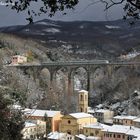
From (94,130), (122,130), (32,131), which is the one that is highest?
(32,131)

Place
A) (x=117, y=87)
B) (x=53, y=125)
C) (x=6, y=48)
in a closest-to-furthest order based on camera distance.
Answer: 1. (x=53, y=125)
2. (x=117, y=87)
3. (x=6, y=48)

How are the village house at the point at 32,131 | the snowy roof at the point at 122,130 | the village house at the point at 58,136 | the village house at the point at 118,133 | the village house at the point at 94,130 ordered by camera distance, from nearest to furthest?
the village house at the point at 32,131 < the village house at the point at 58,136 < the village house at the point at 118,133 < the snowy roof at the point at 122,130 < the village house at the point at 94,130

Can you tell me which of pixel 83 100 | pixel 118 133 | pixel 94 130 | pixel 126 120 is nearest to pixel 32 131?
pixel 118 133

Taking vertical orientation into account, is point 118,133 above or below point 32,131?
below

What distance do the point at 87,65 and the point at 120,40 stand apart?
377 ft

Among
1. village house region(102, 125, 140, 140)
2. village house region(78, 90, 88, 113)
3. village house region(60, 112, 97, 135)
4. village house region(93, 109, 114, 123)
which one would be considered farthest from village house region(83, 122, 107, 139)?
village house region(93, 109, 114, 123)

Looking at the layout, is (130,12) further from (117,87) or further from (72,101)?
(117,87)

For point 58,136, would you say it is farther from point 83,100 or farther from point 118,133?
point 83,100

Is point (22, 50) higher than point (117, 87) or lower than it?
higher

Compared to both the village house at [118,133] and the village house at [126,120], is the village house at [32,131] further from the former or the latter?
the village house at [126,120]

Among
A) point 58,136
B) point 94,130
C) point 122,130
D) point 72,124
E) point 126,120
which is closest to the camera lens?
point 58,136

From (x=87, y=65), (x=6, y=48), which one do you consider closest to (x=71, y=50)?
(x=6, y=48)

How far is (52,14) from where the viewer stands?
5.92m

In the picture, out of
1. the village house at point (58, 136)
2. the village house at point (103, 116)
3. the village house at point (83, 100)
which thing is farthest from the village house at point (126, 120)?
the village house at point (58, 136)
